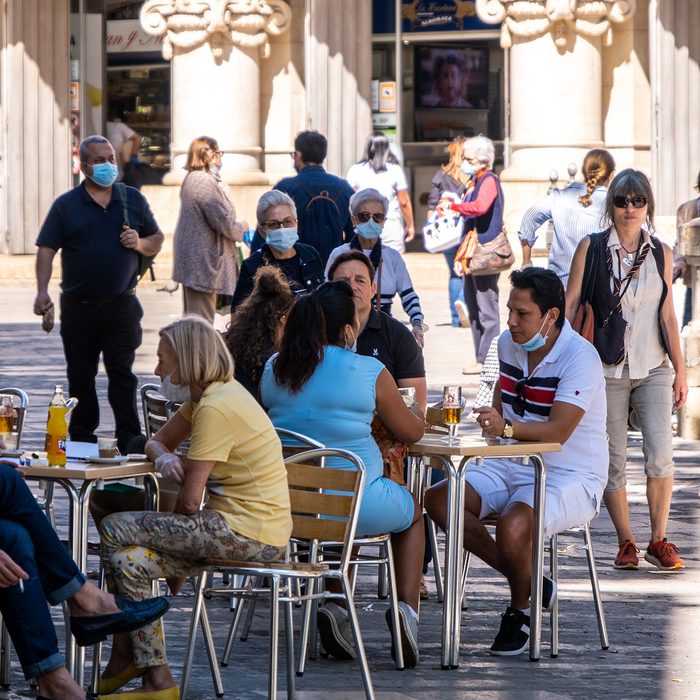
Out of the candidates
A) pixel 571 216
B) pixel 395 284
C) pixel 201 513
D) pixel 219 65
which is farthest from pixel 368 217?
pixel 219 65

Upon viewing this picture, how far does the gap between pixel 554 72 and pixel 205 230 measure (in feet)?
32.1

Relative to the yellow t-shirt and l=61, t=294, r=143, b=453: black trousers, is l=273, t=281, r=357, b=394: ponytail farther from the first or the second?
l=61, t=294, r=143, b=453: black trousers

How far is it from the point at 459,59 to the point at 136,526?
19.3 metres

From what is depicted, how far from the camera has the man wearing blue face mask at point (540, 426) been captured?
6648mm

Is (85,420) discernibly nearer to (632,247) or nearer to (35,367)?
(632,247)

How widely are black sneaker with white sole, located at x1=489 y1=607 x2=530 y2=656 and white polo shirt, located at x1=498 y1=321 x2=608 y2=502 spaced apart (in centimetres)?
60

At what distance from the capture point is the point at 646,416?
8.23m

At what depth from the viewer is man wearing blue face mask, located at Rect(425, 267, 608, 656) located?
21.8 ft

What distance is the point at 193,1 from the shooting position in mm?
22781

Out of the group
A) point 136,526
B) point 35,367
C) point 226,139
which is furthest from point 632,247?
point 226,139

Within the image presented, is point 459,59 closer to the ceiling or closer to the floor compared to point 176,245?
closer to the ceiling

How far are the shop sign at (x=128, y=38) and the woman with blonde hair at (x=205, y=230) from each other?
13.7m

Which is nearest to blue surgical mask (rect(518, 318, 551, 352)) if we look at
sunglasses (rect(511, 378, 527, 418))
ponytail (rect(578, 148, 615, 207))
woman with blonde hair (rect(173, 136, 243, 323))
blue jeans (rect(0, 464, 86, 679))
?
sunglasses (rect(511, 378, 527, 418))

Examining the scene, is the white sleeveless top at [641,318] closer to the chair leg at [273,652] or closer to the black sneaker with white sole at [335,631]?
the black sneaker with white sole at [335,631]
